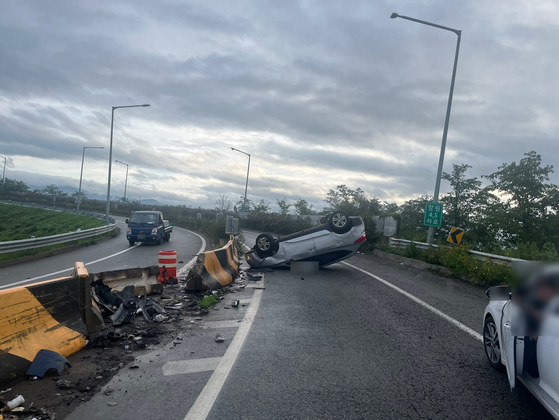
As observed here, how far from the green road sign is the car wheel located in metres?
13.9

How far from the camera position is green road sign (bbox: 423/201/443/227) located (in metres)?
18.7

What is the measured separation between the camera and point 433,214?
61.5 feet

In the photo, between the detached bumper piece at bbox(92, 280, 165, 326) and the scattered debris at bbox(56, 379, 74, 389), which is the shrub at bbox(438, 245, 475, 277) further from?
the scattered debris at bbox(56, 379, 74, 389)

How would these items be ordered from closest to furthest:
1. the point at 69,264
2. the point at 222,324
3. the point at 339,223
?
the point at 222,324
the point at 339,223
the point at 69,264

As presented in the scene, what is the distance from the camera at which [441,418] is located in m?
3.83

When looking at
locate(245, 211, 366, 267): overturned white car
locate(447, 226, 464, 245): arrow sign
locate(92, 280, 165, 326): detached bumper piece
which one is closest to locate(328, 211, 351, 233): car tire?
locate(245, 211, 366, 267): overturned white car

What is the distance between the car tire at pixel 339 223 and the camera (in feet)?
45.9

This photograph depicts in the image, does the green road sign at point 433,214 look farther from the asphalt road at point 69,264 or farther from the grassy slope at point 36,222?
the grassy slope at point 36,222

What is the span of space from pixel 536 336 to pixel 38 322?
17.2 feet

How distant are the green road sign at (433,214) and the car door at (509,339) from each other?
14.7 metres

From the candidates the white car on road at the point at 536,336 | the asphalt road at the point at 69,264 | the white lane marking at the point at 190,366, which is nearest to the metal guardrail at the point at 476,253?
the white car on road at the point at 536,336

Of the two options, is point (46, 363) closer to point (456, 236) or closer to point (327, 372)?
point (327, 372)

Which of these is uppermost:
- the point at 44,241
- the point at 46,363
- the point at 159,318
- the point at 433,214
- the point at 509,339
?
the point at 433,214

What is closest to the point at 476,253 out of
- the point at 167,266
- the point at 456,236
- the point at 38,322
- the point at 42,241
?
the point at 456,236
